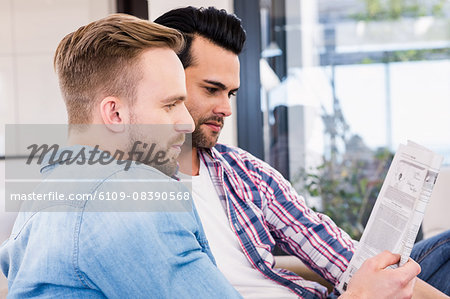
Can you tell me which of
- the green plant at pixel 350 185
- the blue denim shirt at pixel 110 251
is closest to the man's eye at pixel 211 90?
the blue denim shirt at pixel 110 251

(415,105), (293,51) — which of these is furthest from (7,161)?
(415,105)

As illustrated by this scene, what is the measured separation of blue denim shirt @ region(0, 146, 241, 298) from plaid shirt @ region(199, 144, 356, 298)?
64 cm

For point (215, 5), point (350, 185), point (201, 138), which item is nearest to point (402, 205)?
point (201, 138)

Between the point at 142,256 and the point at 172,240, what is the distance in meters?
0.05

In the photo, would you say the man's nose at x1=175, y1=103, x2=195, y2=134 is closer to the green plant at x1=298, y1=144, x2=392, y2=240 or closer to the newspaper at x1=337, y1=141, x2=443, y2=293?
the newspaper at x1=337, y1=141, x2=443, y2=293

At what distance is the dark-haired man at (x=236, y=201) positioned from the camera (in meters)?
1.32

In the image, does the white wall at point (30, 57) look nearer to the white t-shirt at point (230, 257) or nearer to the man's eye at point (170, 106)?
the white t-shirt at point (230, 257)

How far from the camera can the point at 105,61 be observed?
0.82 metres

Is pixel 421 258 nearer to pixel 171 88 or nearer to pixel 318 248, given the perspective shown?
pixel 318 248

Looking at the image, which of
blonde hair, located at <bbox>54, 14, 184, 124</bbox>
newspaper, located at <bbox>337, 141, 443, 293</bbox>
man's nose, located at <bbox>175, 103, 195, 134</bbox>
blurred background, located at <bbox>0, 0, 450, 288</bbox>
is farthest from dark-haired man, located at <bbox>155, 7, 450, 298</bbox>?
blurred background, located at <bbox>0, 0, 450, 288</bbox>

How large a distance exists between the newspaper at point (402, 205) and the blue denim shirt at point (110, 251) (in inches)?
18.5

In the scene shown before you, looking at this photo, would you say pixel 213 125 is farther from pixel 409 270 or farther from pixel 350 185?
pixel 350 185

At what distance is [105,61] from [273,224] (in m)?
0.81

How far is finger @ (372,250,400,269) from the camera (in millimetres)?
1014
